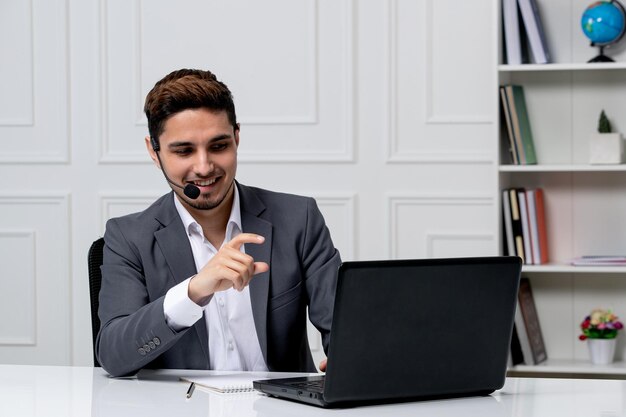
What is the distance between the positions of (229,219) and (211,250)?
8 cm

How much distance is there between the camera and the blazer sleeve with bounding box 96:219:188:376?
1.84 m

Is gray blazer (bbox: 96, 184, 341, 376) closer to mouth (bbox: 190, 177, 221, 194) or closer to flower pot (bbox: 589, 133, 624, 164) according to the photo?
mouth (bbox: 190, 177, 221, 194)

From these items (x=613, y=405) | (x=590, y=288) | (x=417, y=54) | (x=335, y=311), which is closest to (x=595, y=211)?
(x=590, y=288)

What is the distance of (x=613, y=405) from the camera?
159 centimetres

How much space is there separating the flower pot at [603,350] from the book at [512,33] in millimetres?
1043

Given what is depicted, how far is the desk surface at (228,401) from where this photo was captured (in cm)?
152

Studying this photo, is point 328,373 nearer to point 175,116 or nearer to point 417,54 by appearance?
point 175,116

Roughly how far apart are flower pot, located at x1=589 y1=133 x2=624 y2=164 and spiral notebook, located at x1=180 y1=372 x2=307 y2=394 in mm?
1920

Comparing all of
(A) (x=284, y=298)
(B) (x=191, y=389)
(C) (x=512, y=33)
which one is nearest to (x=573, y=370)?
(C) (x=512, y=33)

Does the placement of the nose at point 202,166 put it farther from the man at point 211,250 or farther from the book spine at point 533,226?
the book spine at point 533,226

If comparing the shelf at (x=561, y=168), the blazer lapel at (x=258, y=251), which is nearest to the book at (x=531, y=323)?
the shelf at (x=561, y=168)

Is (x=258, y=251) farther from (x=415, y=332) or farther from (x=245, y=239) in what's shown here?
(x=415, y=332)

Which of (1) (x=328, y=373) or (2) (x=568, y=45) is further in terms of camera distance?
(2) (x=568, y=45)

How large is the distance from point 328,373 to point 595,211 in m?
2.36
